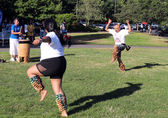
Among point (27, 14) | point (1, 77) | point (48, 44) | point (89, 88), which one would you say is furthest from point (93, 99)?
point (27, 14)

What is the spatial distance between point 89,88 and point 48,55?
9.46 feet

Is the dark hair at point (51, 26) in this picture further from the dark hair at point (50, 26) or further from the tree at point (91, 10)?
the tree at point (91, 10)

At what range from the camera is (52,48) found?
5.30 metres

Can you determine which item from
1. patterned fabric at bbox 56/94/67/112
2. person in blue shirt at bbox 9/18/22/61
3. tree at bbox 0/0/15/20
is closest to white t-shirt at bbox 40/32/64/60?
patterned fabric at bbox 56/94/67/112

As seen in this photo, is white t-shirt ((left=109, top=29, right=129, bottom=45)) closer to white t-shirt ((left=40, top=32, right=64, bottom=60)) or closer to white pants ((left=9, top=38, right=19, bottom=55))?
white pants ((left=9, top=38, right=19, bottom=55))

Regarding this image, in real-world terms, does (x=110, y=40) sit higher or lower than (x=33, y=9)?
lower

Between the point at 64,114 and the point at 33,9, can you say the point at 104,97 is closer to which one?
the point at 64,114

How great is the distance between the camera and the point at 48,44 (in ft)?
17.3

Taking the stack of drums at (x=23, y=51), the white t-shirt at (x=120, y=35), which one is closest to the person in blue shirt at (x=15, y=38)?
the stack of drums at (x=23, y=51)

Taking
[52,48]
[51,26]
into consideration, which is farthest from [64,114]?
[51,26]

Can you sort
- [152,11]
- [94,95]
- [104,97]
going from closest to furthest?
1. [104,97]
2. [94,95]
3. [152,11]

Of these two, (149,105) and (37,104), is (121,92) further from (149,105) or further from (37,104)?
(37,104)

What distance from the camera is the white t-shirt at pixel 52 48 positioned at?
205 inches

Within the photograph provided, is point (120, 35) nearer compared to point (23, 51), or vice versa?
point (120, 35)
